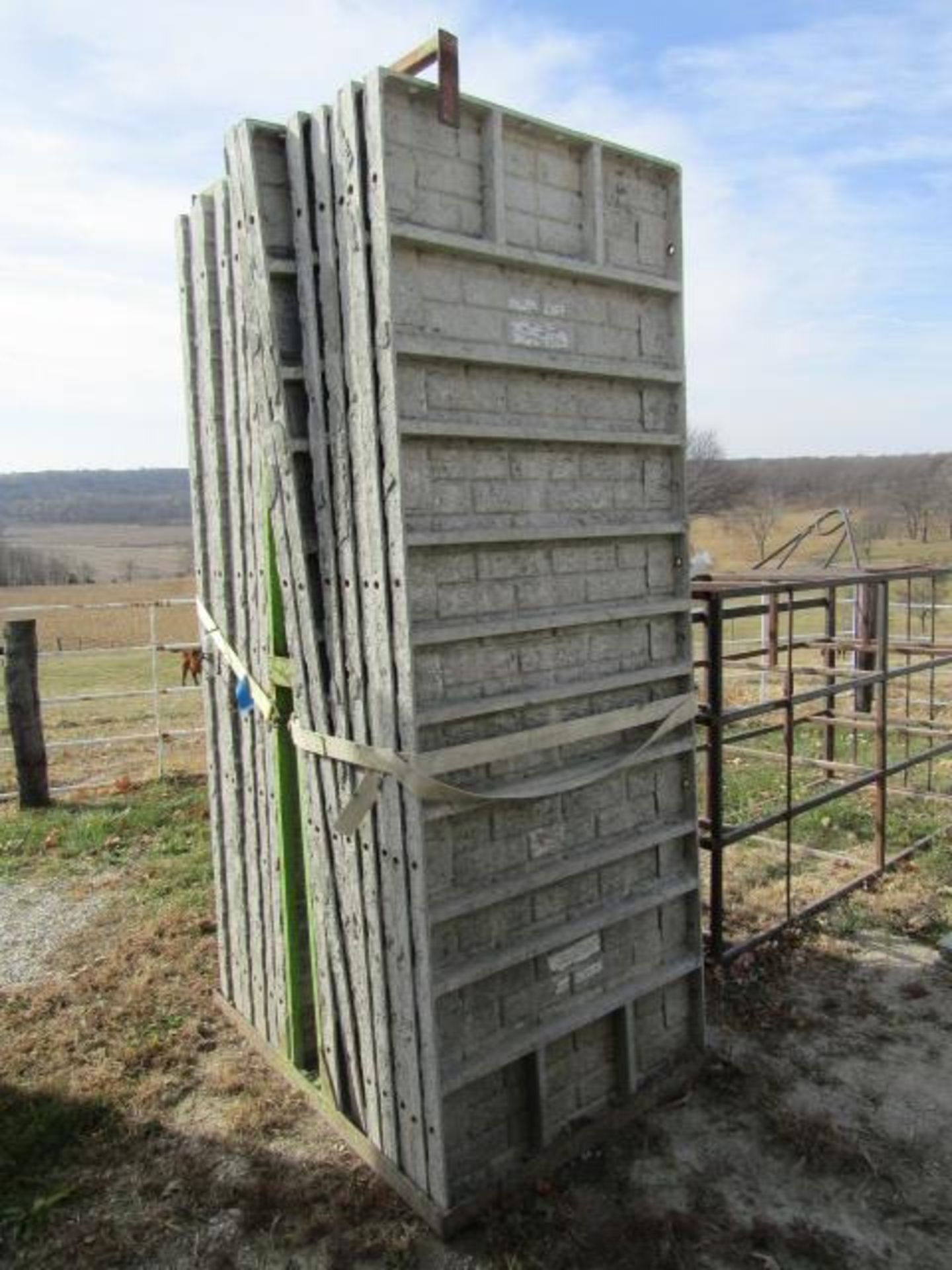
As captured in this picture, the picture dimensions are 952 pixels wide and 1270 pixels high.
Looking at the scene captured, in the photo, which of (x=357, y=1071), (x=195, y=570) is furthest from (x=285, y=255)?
(x=357, y=1071)

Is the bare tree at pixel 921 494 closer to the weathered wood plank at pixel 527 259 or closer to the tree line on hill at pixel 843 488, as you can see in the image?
the tree line on hill at pixel 843 488

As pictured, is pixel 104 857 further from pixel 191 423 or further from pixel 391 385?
pixel 391 385

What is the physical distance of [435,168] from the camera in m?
3.46

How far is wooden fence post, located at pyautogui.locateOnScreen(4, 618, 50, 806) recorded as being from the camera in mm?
8844

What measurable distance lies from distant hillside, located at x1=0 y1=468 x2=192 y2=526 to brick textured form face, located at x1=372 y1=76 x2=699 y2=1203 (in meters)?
82.5

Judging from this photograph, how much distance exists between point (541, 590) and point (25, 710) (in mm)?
6698

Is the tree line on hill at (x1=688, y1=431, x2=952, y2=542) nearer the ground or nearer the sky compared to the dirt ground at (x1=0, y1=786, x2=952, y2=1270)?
nearer the sky

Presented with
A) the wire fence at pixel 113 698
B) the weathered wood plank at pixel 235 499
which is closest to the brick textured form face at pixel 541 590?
the weathered wood plank at pixel 235 499

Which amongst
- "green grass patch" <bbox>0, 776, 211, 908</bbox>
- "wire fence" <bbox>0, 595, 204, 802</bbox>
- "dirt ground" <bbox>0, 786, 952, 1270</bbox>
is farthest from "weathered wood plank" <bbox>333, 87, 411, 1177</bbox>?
"green grass patch" <bbox>0, 776, 211, 908</bbox>

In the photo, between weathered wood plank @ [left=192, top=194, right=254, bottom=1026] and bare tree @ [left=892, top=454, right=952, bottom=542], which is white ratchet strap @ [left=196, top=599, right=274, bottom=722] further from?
bare tree @ [left=892, top=454, right=952, bottom=542]

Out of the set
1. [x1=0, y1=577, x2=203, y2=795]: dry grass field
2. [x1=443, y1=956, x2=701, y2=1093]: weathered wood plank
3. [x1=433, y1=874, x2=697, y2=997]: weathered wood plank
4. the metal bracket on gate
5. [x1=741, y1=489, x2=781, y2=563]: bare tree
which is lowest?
[x1=0, y1=577, x2=203, y2=795]: dry grass field

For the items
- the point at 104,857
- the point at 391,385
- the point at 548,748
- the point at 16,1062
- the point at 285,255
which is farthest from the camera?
the point at 104,857

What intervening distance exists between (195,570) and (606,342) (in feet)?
7.47

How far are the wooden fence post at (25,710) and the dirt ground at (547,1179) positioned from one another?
12.4 feet
